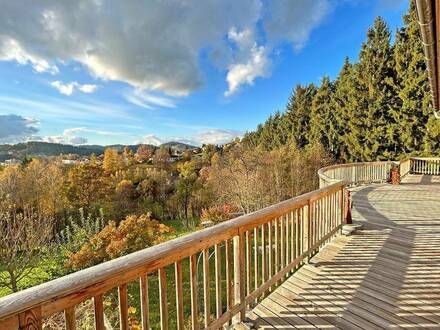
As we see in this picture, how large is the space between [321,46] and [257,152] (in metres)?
10.9

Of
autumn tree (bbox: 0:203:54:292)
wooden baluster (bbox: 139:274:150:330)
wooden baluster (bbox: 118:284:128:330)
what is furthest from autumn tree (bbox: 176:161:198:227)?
wooden baluster (bbox: 118:284:128:330)

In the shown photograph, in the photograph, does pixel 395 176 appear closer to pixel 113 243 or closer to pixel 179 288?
pixel 113 243

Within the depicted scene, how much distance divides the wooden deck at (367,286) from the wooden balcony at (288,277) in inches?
0.5

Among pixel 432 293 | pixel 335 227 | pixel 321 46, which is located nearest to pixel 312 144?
pixel 321 46

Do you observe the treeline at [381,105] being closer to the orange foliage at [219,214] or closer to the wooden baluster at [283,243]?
the orange foliage at [219,214]

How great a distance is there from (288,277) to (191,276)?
219cm

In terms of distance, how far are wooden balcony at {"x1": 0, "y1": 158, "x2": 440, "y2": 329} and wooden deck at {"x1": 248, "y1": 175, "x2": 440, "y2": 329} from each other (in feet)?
0.04

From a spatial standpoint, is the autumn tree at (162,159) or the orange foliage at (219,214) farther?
the autumn tree at (162,159)

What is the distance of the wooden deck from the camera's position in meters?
2.80

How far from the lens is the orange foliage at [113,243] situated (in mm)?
11219

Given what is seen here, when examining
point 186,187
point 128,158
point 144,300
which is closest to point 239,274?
point 144,300

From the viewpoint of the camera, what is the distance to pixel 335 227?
17.6ft

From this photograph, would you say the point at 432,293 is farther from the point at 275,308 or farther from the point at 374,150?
the point at 374,150

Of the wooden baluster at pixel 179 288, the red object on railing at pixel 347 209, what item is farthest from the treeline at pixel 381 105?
the wooden baluster at pixel 179 288
